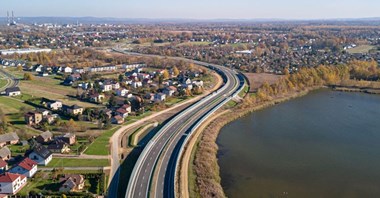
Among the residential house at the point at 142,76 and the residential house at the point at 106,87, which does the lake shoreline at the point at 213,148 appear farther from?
the residential house at the point at 142,76

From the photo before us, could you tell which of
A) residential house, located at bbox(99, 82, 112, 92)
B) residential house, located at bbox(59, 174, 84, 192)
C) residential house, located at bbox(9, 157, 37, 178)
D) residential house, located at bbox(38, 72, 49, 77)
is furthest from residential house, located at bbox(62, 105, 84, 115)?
residential house, located at bbox(38, 72, 49, 77)

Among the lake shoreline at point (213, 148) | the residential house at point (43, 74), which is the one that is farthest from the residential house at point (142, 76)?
the lake shoreline at point (213, 148)

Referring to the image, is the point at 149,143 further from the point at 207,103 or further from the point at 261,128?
the point at 207,103

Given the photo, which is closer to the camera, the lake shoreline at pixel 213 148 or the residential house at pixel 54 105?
the lake shoreline at pixel 213 148

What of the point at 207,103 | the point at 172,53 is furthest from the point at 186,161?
the point at 172,53

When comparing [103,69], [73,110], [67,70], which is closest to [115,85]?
[73,110]

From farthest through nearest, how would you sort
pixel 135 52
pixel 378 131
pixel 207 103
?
pixel 135 52 < pixel 207 103 < pixel 378 131

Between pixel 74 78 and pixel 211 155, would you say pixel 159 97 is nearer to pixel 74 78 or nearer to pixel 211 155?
pixel 74 78

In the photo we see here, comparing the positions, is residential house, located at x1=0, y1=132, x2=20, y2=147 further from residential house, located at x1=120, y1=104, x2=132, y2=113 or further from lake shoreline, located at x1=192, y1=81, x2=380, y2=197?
lake shoreline, located at x1=192, y1=81, x2=380, y2=197
